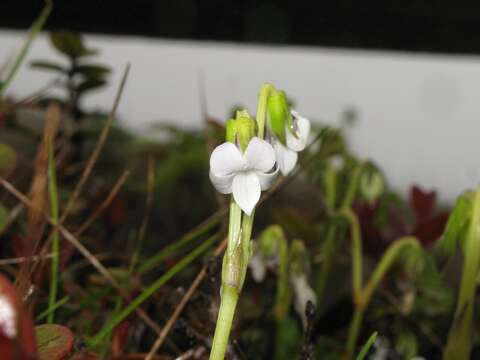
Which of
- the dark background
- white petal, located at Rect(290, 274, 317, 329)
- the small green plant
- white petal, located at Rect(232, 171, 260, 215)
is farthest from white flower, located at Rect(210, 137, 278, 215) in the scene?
the dark background

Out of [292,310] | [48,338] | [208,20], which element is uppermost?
[208,20]

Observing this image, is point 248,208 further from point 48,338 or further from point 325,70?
point 325,70

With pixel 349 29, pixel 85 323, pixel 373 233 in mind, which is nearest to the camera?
pixel 85 323

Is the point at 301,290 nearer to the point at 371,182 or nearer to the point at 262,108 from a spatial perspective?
the point at 371,182

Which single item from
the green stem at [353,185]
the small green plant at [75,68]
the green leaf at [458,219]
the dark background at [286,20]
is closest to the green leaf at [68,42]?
the small green plant at [75,68]

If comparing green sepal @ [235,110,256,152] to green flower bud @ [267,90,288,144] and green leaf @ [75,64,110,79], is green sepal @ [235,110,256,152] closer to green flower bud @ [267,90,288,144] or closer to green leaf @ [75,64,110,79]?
green flower bud @ [267,90,288,144]

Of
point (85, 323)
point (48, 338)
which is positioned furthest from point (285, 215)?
point (48, 338)
